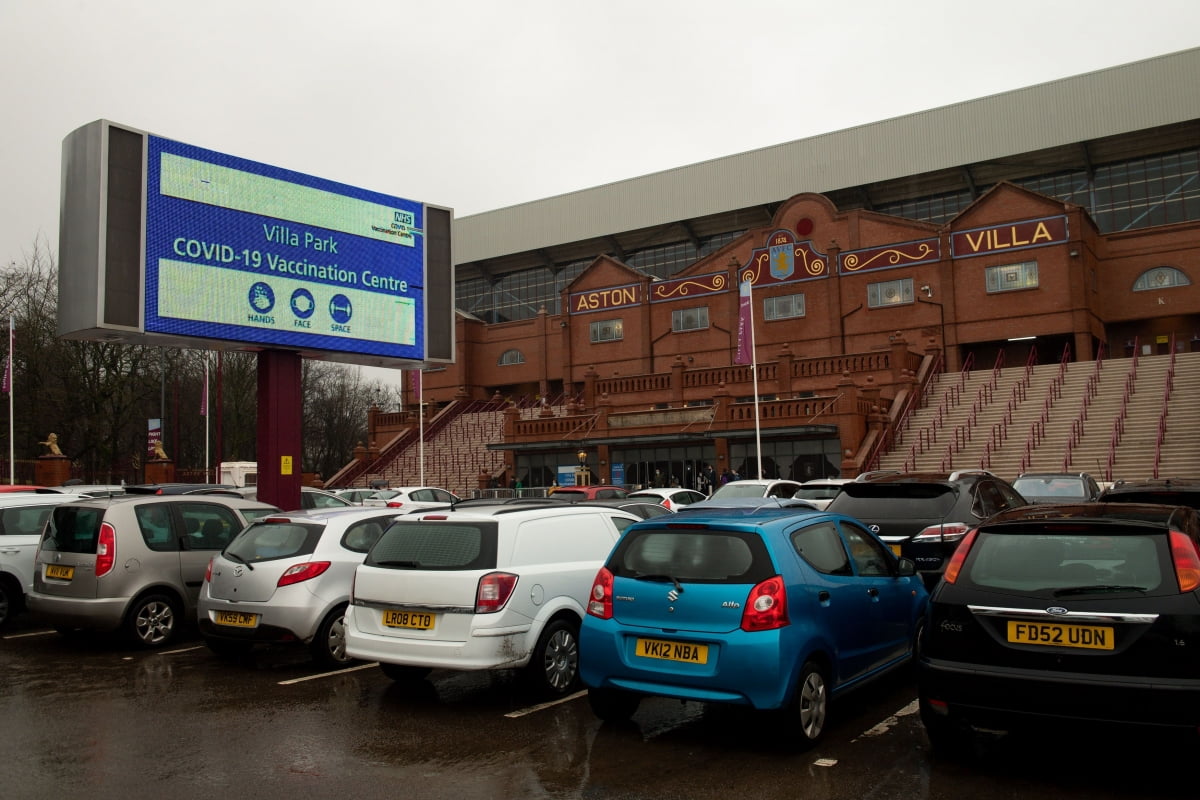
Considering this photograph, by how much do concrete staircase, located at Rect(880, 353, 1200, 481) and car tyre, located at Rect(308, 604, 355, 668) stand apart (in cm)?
2270

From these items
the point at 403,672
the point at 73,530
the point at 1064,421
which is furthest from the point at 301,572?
the point at 1064,421

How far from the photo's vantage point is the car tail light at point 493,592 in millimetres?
7309

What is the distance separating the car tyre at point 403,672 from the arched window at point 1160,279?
39.8 meters

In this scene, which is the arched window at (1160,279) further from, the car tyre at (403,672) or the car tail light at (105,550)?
the car tail light at (105,550)

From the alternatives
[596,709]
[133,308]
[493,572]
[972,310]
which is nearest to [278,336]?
[133,308]

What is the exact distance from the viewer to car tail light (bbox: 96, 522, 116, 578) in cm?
991

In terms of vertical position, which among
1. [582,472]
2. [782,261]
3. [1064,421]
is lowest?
[582,472]

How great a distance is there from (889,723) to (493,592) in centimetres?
321

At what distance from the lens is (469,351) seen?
184ft

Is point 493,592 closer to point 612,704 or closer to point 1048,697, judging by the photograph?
point 612,704

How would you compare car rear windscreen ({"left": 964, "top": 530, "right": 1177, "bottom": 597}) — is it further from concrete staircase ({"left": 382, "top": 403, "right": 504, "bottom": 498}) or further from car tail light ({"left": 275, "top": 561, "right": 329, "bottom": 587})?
concrete staircase ({"left": 382, "top": 403, "right": 504, "bottom": 498})

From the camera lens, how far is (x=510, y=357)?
5494cm

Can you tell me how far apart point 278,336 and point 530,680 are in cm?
1186

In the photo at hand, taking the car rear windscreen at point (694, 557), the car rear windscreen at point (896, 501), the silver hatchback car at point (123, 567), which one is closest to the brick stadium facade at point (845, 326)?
the car rear windscreen at point (896, 501)
